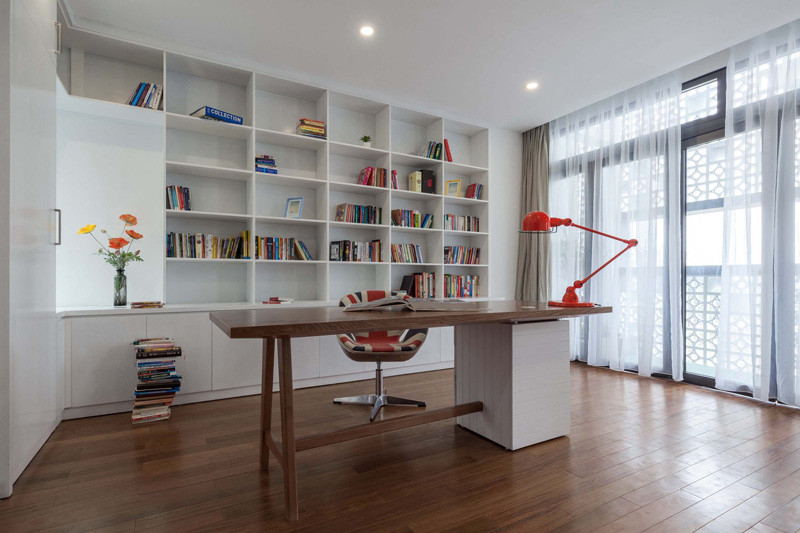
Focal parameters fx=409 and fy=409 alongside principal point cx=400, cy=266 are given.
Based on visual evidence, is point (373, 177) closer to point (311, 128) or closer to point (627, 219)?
point (311, 128)

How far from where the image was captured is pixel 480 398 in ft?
7.73

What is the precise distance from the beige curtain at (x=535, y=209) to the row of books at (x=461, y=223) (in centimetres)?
67

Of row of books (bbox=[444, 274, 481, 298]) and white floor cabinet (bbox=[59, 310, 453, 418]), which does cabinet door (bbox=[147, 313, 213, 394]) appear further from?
row of books (bbox=[444, 274, 481, 298])

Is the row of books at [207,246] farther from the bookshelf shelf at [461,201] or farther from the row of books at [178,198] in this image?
the bookshelf shelf at [461,201]

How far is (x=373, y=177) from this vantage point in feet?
13.2

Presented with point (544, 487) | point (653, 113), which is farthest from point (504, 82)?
point (544, 487)

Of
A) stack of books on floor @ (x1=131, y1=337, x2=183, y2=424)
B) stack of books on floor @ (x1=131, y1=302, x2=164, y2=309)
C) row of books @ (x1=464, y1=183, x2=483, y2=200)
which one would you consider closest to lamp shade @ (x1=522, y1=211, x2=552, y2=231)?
stack of books on floor @ (x1=131, y1=337, x2=183, y2=424)

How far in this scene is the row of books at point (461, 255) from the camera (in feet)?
15.0

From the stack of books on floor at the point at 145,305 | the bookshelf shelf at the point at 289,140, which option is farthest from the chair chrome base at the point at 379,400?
the bookshelf shelf at the point at 289,140

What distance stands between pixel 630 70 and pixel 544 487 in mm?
3472

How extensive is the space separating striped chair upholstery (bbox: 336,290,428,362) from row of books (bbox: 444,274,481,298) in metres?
1.65

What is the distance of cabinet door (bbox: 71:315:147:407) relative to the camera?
2.64 m

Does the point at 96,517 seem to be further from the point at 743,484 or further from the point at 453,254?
the point at 453,254

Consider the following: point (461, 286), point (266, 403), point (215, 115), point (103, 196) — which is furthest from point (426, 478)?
point (103, 196)
